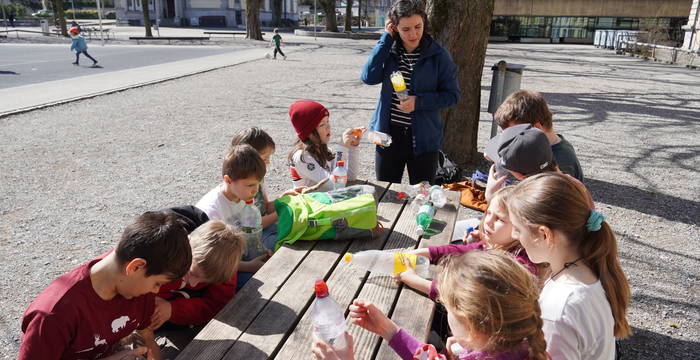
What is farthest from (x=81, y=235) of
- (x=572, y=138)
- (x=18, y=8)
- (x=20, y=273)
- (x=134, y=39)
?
(x=18, y=8)

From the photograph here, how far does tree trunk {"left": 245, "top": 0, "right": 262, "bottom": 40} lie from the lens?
31.6 meters

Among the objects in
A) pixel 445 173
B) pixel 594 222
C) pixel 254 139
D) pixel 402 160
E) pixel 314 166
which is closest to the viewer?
pixel 594 222

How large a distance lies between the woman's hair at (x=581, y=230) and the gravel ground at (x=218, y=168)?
4.67 feet

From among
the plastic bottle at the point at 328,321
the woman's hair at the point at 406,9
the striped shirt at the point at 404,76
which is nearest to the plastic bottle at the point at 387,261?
the plastic bottle at the point at 328,321

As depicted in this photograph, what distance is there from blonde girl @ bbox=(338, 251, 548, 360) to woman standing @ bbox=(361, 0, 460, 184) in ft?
7.42

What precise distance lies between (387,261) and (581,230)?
89 centimetres

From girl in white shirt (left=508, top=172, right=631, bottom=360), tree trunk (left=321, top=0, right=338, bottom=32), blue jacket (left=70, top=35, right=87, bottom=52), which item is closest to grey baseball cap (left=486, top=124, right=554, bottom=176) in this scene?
girl in white shirt (left=508, top=172, right=631, bottom=360)

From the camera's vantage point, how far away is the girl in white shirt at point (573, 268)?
164 centimetres

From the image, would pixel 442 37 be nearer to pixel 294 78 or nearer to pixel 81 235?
pixel 81 235

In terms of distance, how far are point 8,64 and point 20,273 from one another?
1689cm

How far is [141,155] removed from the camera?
21.9ft

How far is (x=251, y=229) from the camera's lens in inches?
111

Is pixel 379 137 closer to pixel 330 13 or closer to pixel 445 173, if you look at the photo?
pixel 445 173

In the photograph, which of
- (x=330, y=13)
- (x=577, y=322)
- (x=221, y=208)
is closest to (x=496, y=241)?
(x=577, y=322)
